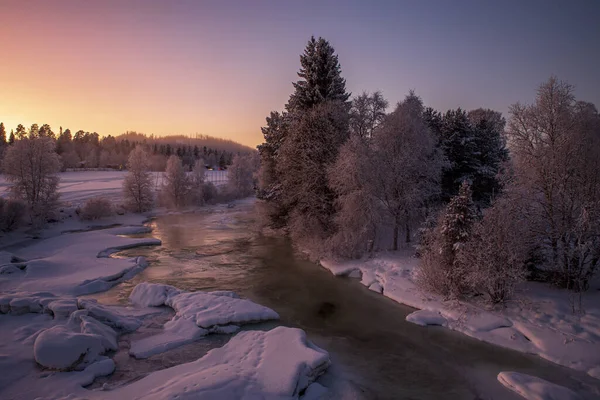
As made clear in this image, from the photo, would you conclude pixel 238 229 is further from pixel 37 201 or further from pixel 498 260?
pixel 498 260

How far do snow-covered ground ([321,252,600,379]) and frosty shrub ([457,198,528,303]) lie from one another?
0.94 metres

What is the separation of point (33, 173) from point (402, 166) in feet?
124

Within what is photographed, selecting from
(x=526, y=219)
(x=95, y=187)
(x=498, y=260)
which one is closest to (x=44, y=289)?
(x=498, y=260)

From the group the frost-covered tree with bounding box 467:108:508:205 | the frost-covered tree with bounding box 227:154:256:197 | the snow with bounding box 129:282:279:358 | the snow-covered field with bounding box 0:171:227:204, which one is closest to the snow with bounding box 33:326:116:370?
the snow with bounding box 129:282:279:358

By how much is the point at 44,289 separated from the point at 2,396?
9408 mm

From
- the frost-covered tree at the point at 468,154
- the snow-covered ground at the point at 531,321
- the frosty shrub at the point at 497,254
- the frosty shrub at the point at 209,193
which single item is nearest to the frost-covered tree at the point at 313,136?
the frost-covered tree at the point at 468,154

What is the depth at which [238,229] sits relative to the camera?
37938mm

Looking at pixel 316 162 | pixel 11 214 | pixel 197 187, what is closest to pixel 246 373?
pixel 316 162

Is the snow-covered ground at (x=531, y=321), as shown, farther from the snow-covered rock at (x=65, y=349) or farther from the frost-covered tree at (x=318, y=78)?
the frost-covered tree at (x=318, y=78)

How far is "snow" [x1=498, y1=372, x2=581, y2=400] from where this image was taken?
32.2ft

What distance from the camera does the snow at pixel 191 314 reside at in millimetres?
12844

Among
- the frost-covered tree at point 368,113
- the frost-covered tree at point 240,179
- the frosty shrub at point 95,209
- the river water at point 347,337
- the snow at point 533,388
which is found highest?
the frost-covered tree at point 368,113

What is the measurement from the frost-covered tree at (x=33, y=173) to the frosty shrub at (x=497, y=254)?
3916 centimetres

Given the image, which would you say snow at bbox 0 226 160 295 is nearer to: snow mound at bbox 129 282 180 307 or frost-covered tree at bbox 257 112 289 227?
snow mound at bbox 129 282 180 307
